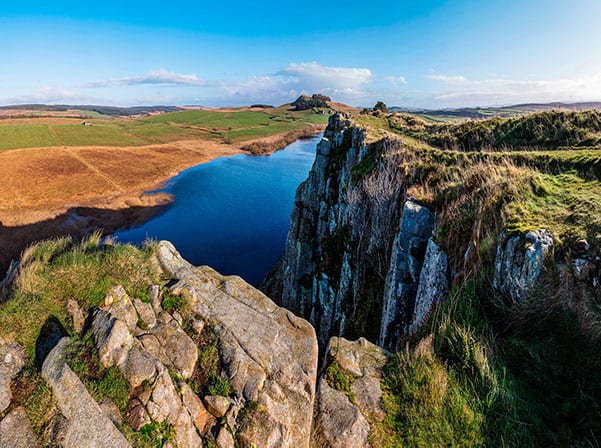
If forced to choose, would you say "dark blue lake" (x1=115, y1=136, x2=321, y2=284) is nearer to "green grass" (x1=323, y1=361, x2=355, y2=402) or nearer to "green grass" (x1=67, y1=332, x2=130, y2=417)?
"green grass" (x1=323, y1=361, x2=355, y2=402)

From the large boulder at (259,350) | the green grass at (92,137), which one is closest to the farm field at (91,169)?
the green grass at (92,137)

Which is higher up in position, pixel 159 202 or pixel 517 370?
pixel 517 370

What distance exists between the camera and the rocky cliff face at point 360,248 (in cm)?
1109

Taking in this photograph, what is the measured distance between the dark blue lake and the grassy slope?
31.0 metres

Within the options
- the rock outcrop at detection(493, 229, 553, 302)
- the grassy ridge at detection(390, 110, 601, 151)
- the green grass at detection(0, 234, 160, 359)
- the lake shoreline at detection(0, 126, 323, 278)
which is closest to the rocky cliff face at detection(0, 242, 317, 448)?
the green grass at detection(0, 234, 160, 359)

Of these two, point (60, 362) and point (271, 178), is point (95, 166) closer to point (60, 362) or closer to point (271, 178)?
point (271, 178)

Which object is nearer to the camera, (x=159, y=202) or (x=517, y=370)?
(x=517, y=370)

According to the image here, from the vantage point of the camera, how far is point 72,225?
44000 millimetres

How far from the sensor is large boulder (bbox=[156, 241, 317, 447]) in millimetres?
5047

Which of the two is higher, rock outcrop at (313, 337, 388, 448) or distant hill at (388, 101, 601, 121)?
distant hill at (388, 101, 601, 121)

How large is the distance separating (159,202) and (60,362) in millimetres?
58826

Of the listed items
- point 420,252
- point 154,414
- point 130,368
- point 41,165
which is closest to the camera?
point 154,414

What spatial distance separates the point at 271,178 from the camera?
2879 inches

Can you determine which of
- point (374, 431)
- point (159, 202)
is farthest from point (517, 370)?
point (159, 202)
